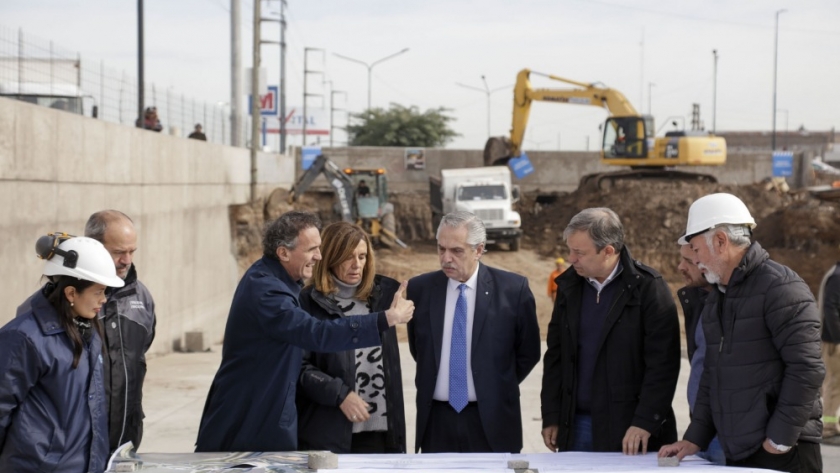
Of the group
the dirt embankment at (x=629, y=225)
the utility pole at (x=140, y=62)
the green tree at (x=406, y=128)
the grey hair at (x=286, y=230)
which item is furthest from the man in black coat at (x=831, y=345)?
the green tree at (x=406, y=128)

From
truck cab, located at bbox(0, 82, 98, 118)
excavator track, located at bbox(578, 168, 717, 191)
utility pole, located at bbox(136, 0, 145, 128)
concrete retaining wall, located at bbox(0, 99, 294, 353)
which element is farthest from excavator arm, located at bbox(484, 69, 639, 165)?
truck cab, located at bbox(0, 82, 98, 118)

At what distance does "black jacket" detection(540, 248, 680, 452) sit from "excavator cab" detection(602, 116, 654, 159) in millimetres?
30526

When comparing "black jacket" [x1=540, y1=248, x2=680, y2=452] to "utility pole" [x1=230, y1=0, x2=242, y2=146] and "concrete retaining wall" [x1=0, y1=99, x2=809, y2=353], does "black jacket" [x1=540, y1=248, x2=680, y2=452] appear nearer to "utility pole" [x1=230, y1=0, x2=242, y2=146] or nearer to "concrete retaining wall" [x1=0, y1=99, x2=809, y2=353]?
"concrete retaining wall" [x1=0, y1=99, x2=809, y2=353]

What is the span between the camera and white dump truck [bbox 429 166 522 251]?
31.9m

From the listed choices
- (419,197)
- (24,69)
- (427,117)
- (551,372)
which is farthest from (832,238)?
(427,117)

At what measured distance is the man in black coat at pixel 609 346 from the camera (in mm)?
4930

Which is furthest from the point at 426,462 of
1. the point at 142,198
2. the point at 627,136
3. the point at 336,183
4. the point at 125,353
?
the point at 627,136

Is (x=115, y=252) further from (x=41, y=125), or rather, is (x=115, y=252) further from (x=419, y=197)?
(x=419, y=197)

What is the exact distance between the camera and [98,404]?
4188mm

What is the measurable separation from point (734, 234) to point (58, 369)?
277 cm

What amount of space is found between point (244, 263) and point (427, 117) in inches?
1942

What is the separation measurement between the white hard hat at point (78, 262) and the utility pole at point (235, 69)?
1053 inches

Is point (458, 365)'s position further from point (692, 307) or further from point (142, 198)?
point (142, 198)

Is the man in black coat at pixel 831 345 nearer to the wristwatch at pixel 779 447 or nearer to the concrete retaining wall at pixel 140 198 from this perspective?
the wristwatch at pixel 779 447
